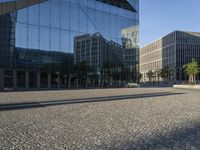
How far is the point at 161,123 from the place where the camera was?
38.7 ft

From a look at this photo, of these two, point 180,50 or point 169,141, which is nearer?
point 169,141

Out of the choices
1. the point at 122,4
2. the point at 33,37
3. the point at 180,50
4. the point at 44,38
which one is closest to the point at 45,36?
the point at 44,38

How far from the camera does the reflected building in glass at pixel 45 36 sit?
56.2m

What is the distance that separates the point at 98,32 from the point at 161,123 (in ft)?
191

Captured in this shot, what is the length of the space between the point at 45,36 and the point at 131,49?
22513 millimetres

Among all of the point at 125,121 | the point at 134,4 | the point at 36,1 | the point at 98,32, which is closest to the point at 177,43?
the point at 134,4

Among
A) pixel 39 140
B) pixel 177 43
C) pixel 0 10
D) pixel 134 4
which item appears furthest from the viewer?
pixel 177 43

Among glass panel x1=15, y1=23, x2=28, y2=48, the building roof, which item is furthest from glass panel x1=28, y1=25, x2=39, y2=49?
the building roof

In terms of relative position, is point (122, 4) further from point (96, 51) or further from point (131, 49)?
point (96, 51)

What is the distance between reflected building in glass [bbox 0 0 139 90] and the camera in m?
56.2

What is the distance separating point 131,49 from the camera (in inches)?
2980

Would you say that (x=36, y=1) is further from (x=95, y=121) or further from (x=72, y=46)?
(x=95, y=121)

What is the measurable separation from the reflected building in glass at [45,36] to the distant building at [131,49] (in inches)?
153

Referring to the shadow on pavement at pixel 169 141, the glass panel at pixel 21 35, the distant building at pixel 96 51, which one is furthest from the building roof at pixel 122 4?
the shadow on pavement at pixel 169 141
